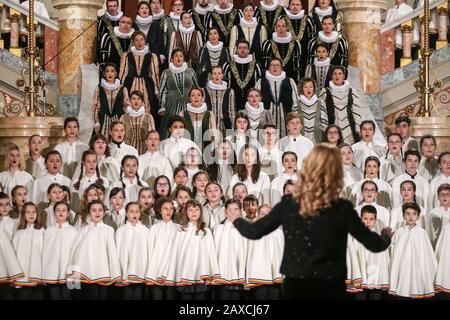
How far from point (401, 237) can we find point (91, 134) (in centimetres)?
323

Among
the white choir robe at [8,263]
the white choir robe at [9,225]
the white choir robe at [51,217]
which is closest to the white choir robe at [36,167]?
the white choir robe at [51,217]

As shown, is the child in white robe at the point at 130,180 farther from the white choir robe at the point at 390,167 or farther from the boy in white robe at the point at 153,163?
the white choir robe at the point at 390,167

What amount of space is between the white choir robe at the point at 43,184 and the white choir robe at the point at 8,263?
0.77 meters

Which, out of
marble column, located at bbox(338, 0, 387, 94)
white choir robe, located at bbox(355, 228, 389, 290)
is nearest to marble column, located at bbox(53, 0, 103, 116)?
marble column, located at bbox(338, 0, 387, 94)

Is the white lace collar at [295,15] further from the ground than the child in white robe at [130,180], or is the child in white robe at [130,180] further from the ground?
the white lace collar at [295,15]

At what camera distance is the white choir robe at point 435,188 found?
34.6ft

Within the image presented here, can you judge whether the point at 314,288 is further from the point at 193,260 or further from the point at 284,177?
the point at 284,177

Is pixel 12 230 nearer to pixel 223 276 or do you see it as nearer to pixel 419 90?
pixel 223 276

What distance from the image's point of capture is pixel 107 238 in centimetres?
1002

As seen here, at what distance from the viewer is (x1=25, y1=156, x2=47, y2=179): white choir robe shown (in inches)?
436

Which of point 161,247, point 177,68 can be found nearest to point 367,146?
point 177,68

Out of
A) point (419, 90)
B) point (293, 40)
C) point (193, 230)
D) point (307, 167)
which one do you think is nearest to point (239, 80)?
point (293, 40)

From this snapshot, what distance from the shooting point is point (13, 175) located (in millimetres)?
10891

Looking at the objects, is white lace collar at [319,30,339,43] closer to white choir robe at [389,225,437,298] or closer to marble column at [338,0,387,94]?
marble column at [338,0,387,94]
